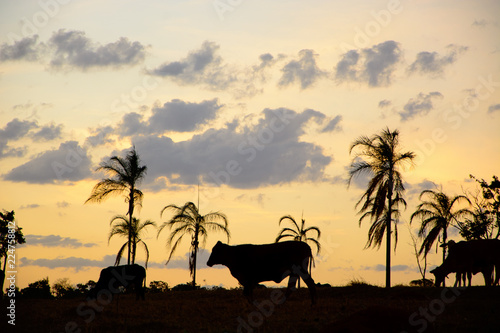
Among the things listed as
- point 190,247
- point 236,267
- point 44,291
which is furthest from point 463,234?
point 44,291

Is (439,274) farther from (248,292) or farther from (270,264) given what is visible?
(248,292)

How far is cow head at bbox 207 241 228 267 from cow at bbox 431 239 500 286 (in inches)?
472

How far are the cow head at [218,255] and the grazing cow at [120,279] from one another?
537 centimetres

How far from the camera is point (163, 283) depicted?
5347cm

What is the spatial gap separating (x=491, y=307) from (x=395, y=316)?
778 cm

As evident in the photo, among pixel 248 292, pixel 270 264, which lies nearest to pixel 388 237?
pixel 270 264

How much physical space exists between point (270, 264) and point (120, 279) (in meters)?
9.55

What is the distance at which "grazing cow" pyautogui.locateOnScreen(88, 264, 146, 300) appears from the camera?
90.4ft

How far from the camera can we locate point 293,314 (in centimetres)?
1897

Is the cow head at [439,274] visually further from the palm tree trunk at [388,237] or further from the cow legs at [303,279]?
the cow legs at [303,279]

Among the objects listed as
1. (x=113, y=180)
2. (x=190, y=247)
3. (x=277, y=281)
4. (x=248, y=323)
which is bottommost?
(x=248, y=323)

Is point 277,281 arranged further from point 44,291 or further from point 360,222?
point 44,291

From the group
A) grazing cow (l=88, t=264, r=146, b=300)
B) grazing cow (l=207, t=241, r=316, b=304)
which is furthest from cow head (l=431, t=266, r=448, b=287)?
grazing cow (l=88, t=264, r=146, b=300)

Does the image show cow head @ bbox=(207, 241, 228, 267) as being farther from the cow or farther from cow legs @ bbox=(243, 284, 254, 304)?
the cow
